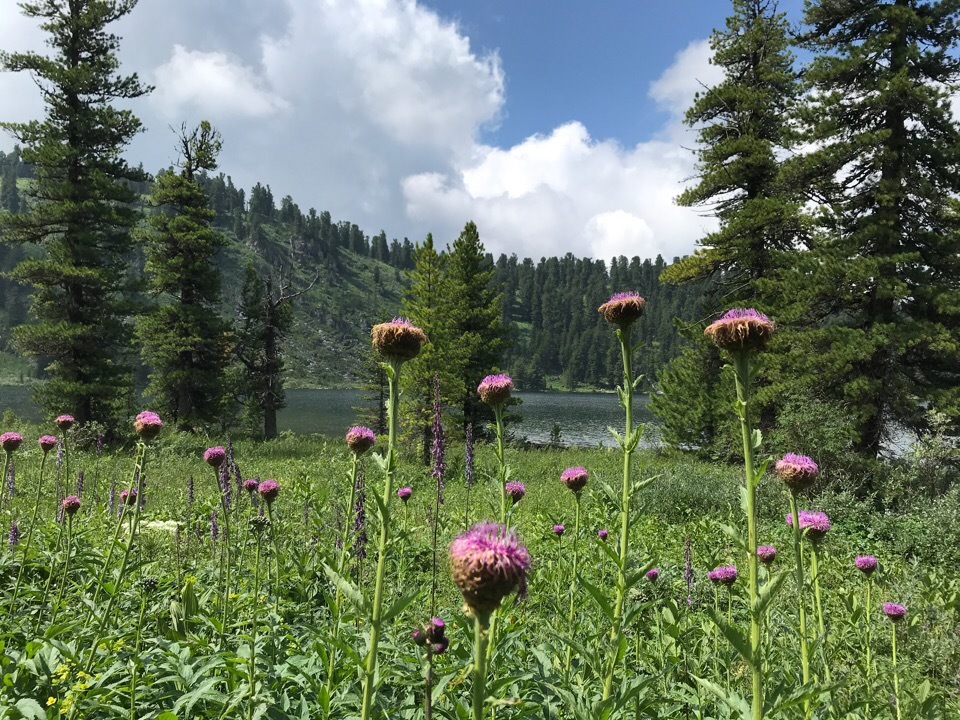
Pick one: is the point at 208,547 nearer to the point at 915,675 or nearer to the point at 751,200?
the point at 915,675

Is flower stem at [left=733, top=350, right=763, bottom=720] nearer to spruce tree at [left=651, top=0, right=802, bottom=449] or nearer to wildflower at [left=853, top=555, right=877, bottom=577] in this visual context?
wildflower at [left=853, top=555, right=877, bottom=577]

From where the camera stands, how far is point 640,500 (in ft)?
34.2

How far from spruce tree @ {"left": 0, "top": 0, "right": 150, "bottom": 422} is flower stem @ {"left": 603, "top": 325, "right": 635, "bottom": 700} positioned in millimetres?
19352

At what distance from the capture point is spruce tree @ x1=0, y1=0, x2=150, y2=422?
16312mm

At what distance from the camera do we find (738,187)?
18.2 metres

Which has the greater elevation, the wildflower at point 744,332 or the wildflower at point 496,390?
the wildflower at point 744,332

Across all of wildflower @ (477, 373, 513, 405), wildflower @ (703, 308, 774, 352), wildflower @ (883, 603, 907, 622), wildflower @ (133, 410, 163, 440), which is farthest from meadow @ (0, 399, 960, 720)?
wildflower @ (477, 373, 513, 405)

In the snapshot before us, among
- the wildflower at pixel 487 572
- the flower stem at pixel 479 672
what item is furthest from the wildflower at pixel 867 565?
the flower stem at pixel 479 672

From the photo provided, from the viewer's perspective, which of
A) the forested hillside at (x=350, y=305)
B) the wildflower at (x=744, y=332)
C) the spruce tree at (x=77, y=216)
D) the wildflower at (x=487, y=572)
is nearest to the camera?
the wildflower at (x=487, y=572)

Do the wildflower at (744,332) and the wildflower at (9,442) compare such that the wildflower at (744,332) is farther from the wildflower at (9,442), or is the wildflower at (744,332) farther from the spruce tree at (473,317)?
the spruce tree at (473,317)

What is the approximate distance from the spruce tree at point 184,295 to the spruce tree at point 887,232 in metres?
21.4

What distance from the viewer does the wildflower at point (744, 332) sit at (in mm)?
1787

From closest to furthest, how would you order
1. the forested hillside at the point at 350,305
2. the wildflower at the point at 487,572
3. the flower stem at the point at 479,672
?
the flower stem at the point at 479,672, the wildflower at the point at 487,572, the forested hillside at the point at 350,305

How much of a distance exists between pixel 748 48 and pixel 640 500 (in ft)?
55.3
